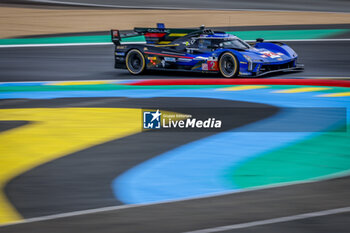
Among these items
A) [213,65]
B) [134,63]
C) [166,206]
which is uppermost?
[213,65]

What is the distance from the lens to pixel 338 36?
21.5 meters

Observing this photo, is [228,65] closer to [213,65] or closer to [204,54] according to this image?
[213,65]

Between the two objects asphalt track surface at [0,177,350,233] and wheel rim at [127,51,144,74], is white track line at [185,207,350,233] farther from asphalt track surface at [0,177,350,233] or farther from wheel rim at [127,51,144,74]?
wheel rim at [127,51,144,74]

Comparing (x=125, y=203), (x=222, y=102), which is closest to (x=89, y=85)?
(x=222, y=102)

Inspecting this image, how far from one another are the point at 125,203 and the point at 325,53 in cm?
1375

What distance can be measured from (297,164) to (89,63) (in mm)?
11614

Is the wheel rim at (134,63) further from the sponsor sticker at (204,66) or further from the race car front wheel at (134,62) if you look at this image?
the sponsor sticker at (204,66)

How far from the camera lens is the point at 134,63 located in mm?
15812

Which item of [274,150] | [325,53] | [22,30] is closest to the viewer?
[274,150]

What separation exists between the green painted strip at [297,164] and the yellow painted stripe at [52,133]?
2206 mm

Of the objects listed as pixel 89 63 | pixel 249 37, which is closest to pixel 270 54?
pixel 89 63

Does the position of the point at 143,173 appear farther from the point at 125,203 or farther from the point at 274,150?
the point at 274,150

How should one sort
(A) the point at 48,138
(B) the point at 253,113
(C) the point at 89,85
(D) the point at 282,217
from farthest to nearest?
(C) the point at 89,85, (B) the point at 253,113, (A) the point at 48,138, (D) the point at 282,217

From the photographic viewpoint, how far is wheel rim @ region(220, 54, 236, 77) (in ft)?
46.0
